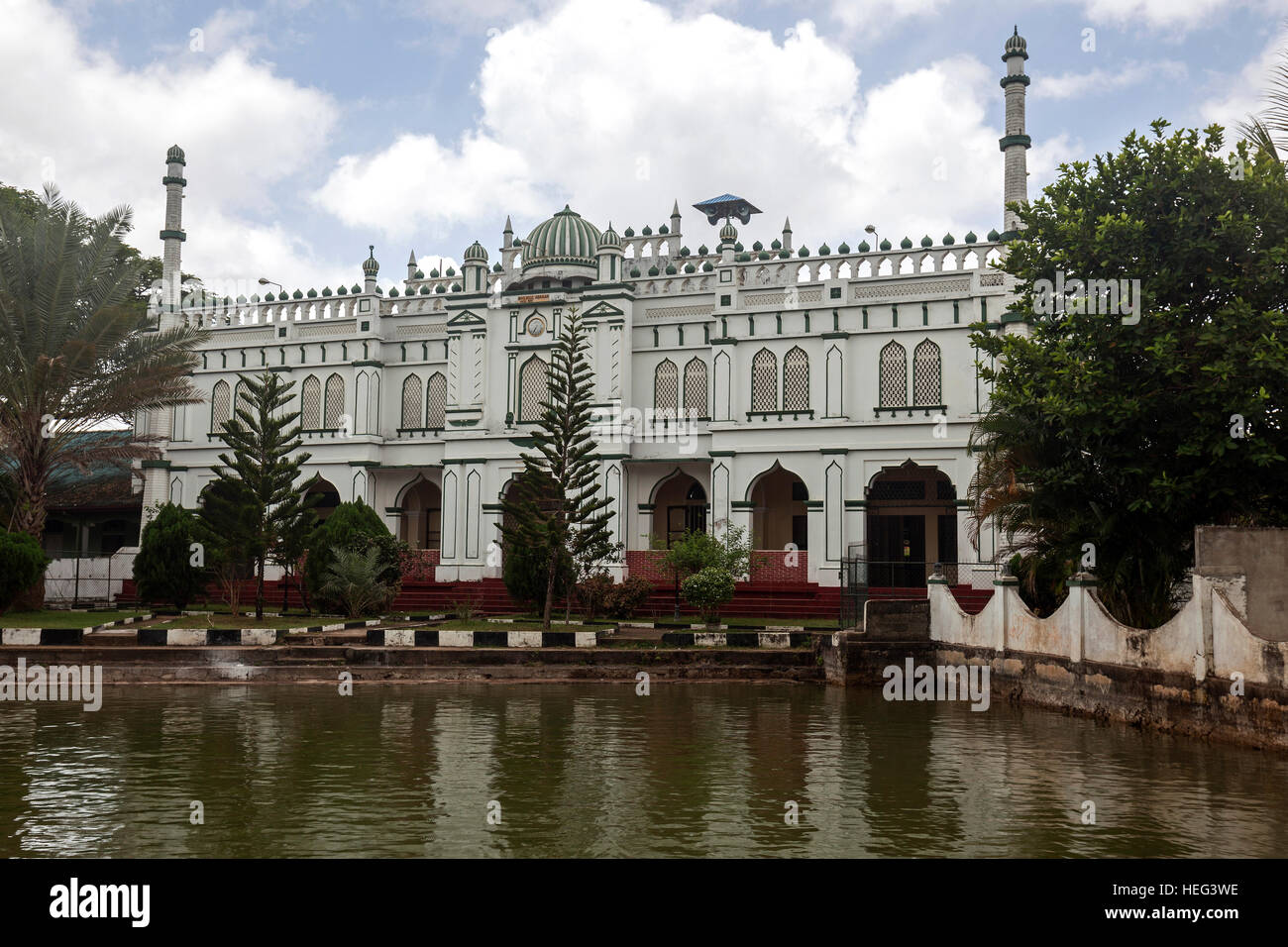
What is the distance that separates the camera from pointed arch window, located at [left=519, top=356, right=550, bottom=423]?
28.1m

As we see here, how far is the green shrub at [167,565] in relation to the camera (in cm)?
2325

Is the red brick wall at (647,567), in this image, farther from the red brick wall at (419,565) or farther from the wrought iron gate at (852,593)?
the wrought iron gate at (852,593)

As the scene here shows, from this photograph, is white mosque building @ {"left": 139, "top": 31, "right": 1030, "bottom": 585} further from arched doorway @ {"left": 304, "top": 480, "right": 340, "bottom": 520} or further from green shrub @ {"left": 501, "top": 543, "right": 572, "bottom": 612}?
green shrub @ {"left": 501, "top": 543, "right": 572, "bottom": 612}

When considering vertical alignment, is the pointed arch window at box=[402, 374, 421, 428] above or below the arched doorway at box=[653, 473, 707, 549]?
above

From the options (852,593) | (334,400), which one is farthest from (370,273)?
(852,593)

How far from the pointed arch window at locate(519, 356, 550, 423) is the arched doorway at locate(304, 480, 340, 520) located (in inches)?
252

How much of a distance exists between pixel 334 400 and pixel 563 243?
25.8ft

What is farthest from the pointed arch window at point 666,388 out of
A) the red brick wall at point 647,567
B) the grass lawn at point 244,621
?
the grass lawn at point 244,621

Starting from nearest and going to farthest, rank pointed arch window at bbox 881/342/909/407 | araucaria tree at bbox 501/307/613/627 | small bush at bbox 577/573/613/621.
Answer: araucaria tree at bbox 501/307/613/627 → small bush at bbox 577/573/613/621 → pointed arch window at bbox 881/342/909/407

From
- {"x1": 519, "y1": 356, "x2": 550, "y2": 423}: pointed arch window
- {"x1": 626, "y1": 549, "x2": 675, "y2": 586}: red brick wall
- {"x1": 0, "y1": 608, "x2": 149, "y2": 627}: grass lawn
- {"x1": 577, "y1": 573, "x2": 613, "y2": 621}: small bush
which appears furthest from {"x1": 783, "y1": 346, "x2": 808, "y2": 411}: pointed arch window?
{"x1": 0, "y1": 608, "x2": 149, "y2": 627}: grass lawn

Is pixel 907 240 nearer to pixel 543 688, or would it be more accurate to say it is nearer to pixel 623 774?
pixel 543 688

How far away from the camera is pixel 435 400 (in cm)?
2988

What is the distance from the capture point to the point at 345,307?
1209 inches
